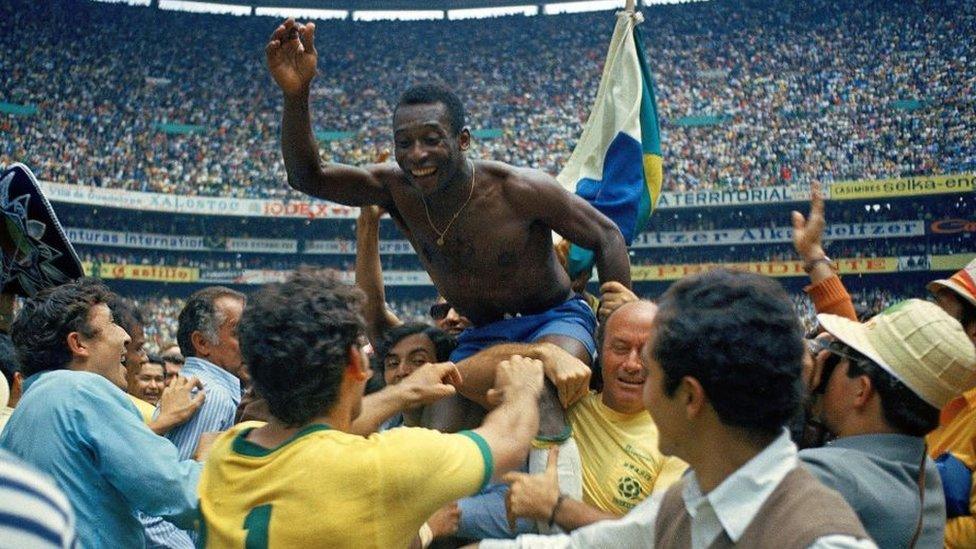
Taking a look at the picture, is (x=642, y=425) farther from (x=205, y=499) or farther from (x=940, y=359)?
(x=205, y=499)

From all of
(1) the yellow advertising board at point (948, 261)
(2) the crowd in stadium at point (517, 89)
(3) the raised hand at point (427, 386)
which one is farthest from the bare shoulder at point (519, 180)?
(1) the yellow advertising board at point (948, 261)

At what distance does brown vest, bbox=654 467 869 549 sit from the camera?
159 centimetres

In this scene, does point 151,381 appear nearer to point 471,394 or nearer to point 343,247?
point 471,394

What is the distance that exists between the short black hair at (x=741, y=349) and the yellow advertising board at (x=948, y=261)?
Answer: 27.5 meters

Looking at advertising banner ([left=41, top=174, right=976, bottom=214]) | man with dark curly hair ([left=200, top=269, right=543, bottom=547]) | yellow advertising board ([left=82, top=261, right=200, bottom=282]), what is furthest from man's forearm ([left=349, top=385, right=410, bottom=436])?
yellow advertising board ([left=82, top=261, right=200, bottom=282])

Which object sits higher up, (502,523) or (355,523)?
(355,523)

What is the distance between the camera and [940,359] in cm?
240

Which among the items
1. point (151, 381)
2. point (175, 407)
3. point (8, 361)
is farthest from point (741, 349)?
point (151, 381)

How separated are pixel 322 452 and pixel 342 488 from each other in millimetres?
91

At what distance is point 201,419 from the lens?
4203mm

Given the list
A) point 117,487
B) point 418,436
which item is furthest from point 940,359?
point 117,487

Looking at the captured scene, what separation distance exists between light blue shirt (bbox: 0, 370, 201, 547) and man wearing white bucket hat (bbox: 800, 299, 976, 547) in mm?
1709

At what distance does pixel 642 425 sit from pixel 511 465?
→ 98cm

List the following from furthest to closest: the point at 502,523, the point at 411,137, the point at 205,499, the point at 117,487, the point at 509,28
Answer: the point at 509,28 < the point at 411,137 < the point at 502,523 < the point at 117,487 < the point at 205,499
